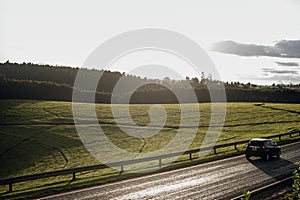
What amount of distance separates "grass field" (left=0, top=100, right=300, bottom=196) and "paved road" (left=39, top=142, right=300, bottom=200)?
365 cm

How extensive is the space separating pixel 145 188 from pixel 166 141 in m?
31.1

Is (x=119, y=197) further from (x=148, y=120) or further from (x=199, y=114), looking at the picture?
(x=199, y=114)

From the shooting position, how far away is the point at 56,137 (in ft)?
177

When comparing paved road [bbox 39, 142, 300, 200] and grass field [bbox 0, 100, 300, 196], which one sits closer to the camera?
paved road [bbox 39, 142, 300, 200]

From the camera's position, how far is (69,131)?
57.9 m

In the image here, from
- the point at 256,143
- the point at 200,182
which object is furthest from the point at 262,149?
the point at 200,182

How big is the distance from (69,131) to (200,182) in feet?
131

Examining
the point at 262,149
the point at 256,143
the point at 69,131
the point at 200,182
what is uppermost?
the point at 256,143

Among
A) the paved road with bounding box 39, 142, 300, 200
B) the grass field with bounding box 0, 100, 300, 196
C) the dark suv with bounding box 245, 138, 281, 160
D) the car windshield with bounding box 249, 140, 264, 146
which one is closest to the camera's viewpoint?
the paved road with bounding box 39, 142, 300, 200

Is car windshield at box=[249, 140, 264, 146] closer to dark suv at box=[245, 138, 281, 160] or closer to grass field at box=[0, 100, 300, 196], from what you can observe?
→ dark suv at box=[245, 138, 281, 160]

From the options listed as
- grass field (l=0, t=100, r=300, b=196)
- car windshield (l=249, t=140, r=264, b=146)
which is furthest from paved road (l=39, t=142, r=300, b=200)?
grass field (l=0, t=100, r=300, b=196)

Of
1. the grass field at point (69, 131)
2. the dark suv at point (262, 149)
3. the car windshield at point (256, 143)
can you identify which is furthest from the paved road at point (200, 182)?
the grass field at point (69, 131)

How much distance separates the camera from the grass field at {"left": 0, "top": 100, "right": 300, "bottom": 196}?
1647 inches

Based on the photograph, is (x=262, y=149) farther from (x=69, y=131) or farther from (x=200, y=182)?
(x=69, y=131)
